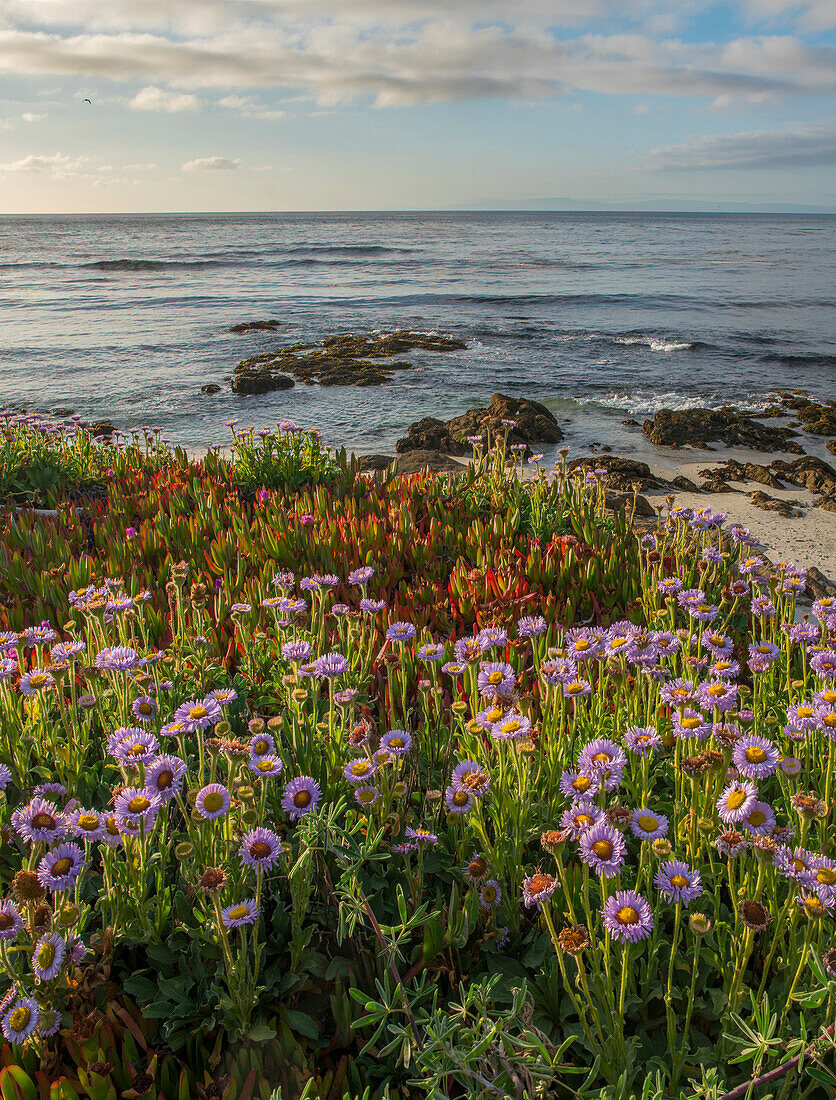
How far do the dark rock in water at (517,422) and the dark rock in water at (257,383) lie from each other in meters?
6.15

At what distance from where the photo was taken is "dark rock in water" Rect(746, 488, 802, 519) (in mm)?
8250

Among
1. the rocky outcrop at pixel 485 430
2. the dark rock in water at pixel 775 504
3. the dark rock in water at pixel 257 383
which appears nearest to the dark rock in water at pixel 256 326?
the dark rock in water at pixel 257 383

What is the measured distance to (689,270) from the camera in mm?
46125

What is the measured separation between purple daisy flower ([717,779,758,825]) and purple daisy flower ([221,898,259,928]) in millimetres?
1205

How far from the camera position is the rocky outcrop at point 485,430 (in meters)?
11.3

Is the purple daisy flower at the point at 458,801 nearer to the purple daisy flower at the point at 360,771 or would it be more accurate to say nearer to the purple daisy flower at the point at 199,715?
the purple daisy flower at the point at 360,771

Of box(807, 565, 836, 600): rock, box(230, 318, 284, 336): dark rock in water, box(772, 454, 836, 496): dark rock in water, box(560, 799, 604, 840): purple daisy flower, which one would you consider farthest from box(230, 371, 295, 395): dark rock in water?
box(560, 799, 604, 840): purple daisy flower

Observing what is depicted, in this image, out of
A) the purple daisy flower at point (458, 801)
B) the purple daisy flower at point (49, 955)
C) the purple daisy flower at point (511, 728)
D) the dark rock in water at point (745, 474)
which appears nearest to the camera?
the purple daisy flower at point (49, 955)

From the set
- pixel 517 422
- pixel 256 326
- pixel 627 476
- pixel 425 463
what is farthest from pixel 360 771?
pixel 256 326

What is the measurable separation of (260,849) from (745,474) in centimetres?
984

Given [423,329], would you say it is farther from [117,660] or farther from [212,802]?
[212,802]

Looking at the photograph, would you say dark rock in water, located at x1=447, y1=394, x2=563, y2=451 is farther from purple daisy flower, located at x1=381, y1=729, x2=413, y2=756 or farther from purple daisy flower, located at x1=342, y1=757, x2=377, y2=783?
purple daisy flower, located at x1=342, y1=757, x2=377, y2=783

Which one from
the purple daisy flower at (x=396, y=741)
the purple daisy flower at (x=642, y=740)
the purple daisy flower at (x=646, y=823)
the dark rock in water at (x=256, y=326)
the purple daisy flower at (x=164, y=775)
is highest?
the dark rock in water at (x=256, y=326)

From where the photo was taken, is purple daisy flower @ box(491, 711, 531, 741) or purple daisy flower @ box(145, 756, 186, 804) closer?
purple daisy flower @ box(145, 756, 186, 804)
